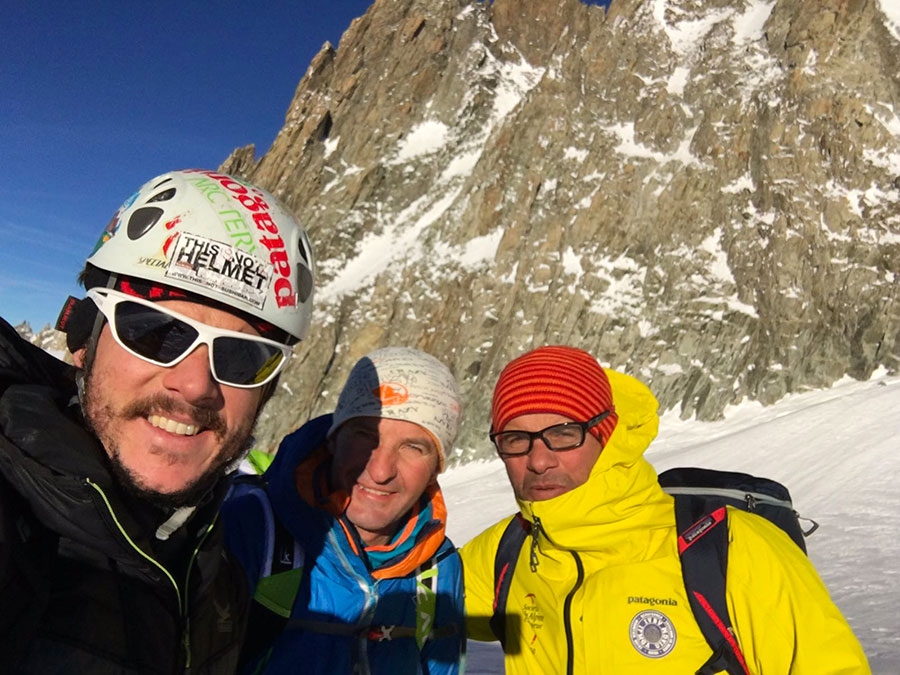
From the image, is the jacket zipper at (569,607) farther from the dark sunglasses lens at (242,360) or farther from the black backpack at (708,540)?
the dark sunglasses lens at (242,360)

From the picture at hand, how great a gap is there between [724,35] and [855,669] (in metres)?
45.7

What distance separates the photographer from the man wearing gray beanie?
8.59ft

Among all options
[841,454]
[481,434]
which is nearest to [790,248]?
[841,454]

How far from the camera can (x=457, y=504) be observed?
22.0 meters

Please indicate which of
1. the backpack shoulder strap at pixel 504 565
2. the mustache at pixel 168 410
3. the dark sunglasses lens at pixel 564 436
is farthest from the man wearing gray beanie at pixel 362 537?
the mustache at pixel 168 410

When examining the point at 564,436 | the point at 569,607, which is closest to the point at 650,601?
the point at 569,607

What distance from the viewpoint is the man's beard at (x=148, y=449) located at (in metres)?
1.81

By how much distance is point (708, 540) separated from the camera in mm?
2756

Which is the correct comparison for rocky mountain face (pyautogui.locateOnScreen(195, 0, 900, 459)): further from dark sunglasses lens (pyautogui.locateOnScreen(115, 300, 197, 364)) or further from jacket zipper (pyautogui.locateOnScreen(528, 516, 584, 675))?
dark sunglasses lens (pyautogui.locateOnScreen(115, 300, 197, 364))

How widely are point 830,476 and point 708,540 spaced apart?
16513 millimetres

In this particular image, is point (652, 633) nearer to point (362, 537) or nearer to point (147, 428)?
point (362, 537)

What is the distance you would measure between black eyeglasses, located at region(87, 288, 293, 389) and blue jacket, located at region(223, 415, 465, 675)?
963mm

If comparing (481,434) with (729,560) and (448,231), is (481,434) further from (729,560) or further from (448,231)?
(729,560)

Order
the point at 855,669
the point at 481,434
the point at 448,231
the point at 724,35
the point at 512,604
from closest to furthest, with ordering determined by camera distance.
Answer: the point at 855,669
the point at 512,604
the point at 481,434
the point at 724,35
the point at 448,231
